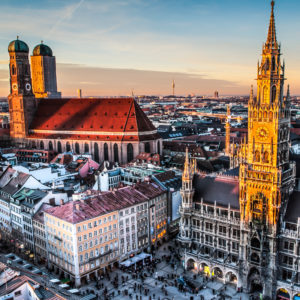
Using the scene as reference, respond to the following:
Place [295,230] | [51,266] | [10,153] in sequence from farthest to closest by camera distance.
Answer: [10,153], [51,266], [295,230]

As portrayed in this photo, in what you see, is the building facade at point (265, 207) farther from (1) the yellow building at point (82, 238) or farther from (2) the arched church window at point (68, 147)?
(2) the arched church window at point (68, 147)

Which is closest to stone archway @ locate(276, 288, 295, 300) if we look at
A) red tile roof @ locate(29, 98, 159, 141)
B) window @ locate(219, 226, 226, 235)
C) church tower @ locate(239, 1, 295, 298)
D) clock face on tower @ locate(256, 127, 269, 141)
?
church tower @ locate(239, 1, 295, 298)

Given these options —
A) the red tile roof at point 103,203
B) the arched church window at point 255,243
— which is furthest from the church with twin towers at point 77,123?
the arched church window at point 255,243

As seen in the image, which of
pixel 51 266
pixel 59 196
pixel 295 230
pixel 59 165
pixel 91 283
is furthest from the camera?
pixel 59 165

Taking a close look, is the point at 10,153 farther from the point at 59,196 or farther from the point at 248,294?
the point at 248,294

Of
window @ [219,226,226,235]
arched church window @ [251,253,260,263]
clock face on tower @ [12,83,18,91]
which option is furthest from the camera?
clock face on tower @ [12,83,18,91]

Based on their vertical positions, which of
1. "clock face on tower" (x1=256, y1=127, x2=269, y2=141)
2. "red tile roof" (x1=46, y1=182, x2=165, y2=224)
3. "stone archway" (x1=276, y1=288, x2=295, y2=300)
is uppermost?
"clock face on tower" (x1=256, y1=127, x2=269, y2=141)

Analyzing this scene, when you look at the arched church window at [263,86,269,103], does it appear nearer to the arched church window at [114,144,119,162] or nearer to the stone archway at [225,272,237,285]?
the stone archway at [225,272,237,285]

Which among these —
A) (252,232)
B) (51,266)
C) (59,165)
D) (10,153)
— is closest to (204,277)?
(252,232)

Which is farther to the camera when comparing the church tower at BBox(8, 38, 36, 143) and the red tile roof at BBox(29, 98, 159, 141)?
the church tower at BBox(8, 38, 36, 143)
